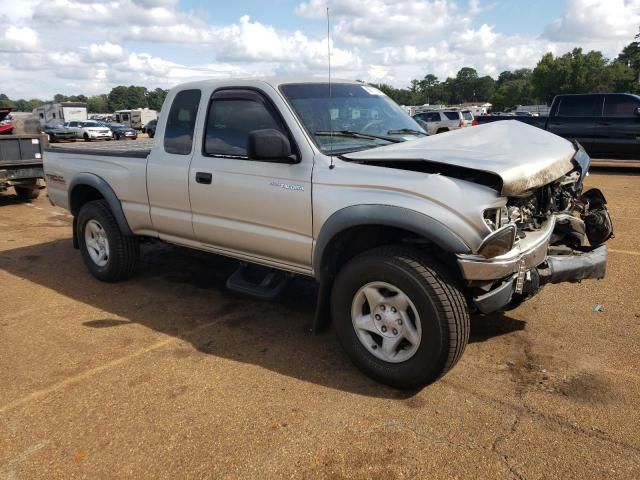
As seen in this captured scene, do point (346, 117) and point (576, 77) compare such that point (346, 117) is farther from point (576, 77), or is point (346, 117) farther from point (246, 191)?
point (576, 77)

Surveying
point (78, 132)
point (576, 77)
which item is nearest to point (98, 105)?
point (576, 77)

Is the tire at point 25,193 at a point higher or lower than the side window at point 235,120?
lower

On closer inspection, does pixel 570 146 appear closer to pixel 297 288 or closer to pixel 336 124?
pixel 336 124

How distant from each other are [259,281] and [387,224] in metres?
1.59

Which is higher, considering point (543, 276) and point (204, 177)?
point (204, 177)

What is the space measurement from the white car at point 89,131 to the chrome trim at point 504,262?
34838 mm

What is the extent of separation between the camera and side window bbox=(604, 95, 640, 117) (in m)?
12.6

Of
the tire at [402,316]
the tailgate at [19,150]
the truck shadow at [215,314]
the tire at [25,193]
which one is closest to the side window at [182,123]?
the truck shadow at [215,314]

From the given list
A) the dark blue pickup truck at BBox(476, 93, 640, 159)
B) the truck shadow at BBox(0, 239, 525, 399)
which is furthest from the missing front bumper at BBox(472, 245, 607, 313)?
the dark blue pickup truck at BBox(476, 93, 640, 159)

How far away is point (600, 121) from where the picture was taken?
12.9 metres

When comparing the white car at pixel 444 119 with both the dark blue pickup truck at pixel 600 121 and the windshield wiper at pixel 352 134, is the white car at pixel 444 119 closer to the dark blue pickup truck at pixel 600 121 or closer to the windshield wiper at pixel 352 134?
the dark blue pickup truck at pixel 600 121

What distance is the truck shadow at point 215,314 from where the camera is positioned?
3662 mm

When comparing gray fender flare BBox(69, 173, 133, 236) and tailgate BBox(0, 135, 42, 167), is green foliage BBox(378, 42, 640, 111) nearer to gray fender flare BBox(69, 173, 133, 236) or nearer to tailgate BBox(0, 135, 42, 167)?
tailgate BBox(0, 135, 42, 167)

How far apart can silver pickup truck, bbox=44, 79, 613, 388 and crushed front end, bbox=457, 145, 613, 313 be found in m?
0.01
